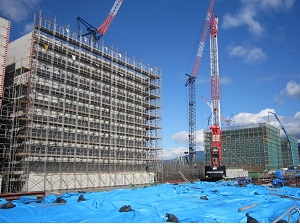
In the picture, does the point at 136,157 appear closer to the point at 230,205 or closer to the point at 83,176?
the point at 83,176

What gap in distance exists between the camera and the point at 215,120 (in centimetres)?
6606

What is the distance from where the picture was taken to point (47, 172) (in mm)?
38875

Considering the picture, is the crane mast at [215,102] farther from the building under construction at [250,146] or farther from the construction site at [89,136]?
the building under construction at [250,146]

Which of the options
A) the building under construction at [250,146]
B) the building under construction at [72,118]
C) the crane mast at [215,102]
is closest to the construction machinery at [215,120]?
the crane mast at [215,102]

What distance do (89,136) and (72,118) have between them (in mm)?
4362

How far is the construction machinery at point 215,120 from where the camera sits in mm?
55250

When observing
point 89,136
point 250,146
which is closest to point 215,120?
point 89,136

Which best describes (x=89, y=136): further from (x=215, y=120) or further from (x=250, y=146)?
(x=250, y=146)

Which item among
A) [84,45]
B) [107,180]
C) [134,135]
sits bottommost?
[107,180]

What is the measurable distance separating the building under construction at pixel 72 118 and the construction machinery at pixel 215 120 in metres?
10.9

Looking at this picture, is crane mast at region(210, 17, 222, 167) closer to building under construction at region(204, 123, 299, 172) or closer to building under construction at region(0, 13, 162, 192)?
building under construction at region(0, 13, 162, 192)

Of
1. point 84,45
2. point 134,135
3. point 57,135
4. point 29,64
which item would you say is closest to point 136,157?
point 134,135

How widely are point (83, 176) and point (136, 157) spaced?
49.1 ft

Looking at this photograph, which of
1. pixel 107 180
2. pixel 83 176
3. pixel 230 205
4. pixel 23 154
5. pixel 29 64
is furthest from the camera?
pixel 107 180
